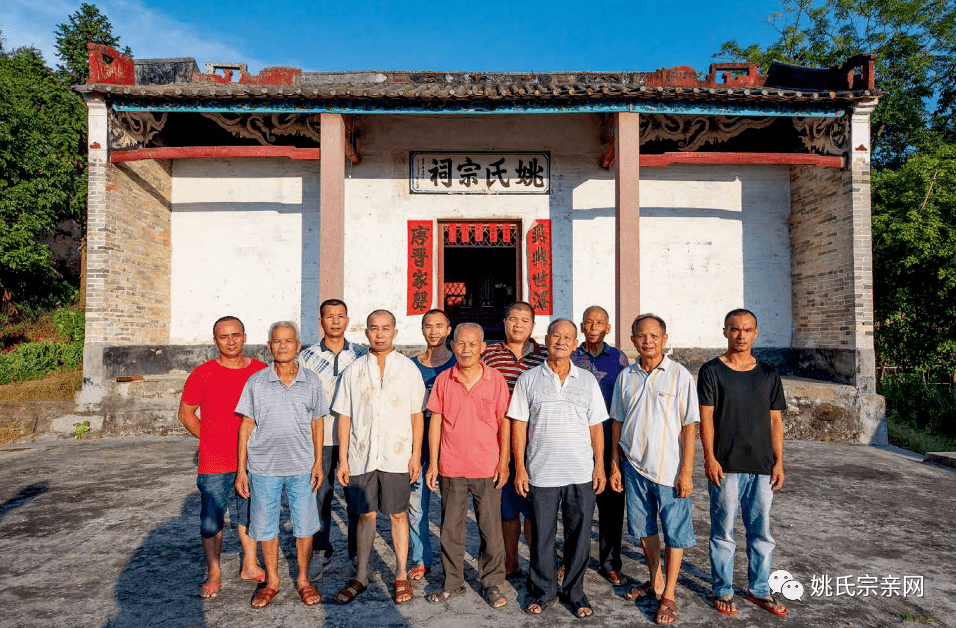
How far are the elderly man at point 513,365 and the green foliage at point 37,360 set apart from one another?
9.79 metres

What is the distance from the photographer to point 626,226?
7129 mm

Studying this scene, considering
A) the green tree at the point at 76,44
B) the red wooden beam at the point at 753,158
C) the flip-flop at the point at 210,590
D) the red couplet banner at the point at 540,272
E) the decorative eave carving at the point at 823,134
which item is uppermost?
the green tree at the point at 76,44

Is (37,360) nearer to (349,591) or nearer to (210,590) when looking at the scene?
(210,590)

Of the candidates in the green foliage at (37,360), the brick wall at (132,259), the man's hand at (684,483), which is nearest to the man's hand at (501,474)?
the man's hand at (684,483)

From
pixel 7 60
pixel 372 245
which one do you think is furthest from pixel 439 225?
pixel 7 60

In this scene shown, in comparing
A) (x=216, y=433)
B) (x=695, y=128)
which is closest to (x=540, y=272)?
(x=695, y=128)

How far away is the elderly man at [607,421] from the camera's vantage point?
3020 millimetres

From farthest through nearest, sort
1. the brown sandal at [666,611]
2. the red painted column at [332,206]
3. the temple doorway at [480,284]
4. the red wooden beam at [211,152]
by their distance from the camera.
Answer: the temple doorway at [480,284] < the red wooden beam at [211,152] < the red painted column at [332,206] < the brown sandal at [666,611]

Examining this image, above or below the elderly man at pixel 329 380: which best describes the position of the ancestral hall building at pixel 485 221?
above

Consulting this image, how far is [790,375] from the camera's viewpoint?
8281 millimetres

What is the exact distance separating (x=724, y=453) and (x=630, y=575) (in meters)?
0.99

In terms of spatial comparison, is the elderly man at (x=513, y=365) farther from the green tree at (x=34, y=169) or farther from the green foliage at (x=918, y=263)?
the green tree at (x=34, y=169)

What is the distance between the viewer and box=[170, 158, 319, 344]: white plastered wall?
8.59 m

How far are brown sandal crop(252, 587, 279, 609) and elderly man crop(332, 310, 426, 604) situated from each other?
0.38 m
